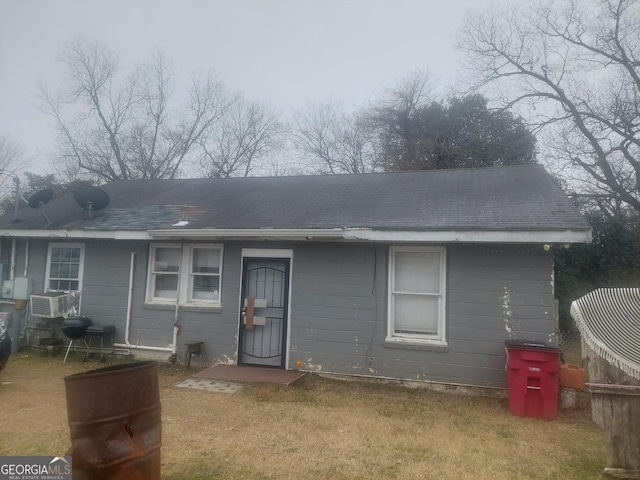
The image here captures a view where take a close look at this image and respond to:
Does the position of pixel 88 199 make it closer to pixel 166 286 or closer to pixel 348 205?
pixel 166 286

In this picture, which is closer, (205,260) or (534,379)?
(534,379)

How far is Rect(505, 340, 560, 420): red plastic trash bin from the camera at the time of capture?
582 cm

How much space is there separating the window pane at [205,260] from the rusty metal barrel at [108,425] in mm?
5424

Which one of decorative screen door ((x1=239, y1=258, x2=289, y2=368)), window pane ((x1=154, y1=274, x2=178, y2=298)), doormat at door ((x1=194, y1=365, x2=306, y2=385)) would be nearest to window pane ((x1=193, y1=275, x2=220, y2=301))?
window pane ((x1=154, y1=274, x2=178, y2=298))

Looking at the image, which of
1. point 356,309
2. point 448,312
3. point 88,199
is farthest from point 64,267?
point 448,312

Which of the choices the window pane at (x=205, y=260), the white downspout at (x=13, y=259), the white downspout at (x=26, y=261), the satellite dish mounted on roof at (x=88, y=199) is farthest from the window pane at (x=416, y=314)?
the white downspout at (x=13, y=259)

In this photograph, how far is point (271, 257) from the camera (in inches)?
324

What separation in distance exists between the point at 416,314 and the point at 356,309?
101cm

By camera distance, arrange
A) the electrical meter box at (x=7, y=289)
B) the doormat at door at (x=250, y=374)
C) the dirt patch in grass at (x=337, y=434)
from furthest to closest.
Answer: the electrical meter box at (x=7, y=289) → the doormat at door at (x=250, y=374) → the dirt patch in grass at (x=337, y=434)

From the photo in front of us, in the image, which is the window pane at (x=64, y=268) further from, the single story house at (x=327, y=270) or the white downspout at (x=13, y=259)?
the white downspout at (x=13, y=259)

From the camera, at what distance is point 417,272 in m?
7.50

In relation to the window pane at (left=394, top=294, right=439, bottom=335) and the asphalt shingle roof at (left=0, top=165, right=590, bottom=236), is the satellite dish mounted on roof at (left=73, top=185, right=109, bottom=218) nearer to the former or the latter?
the asphalt shingle roof at (left=0, top=165, right=590, bottom=236)

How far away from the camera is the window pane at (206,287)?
867 cm
